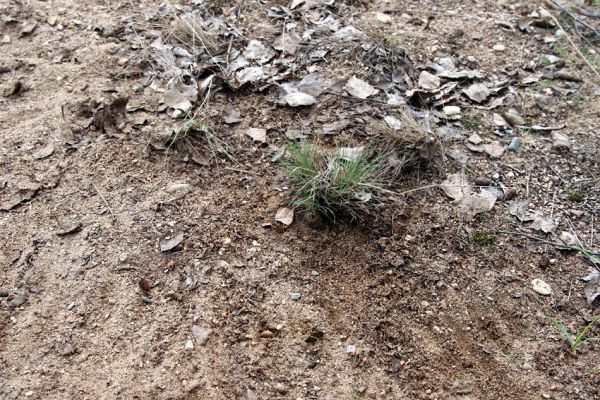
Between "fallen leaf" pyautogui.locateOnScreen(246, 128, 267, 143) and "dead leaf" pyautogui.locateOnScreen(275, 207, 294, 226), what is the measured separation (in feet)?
1.28

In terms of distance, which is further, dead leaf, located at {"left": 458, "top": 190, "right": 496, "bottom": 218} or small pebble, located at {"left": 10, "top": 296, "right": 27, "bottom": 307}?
dead leaf, located at {"left": 458, "top": 190, "right": 496, "bottom": 218}

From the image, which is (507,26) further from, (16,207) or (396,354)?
(16,207)

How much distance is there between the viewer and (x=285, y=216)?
92.5 inches

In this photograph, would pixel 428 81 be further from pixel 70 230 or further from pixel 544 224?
pixel 70 230

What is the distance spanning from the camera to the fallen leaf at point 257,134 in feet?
8.55

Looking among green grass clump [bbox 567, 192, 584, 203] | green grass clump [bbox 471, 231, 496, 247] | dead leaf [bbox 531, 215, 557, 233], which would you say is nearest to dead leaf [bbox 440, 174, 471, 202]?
green grass clump [bbox 471, 231, 496, 247]

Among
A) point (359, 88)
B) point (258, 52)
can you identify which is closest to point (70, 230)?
point (258, 52)

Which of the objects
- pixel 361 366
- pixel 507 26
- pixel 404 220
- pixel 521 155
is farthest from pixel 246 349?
pixel 507 26

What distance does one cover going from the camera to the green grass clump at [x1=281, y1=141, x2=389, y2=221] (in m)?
2.30

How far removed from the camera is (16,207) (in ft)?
7.97

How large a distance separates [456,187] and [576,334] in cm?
72

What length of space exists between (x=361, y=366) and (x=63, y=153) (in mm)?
1549

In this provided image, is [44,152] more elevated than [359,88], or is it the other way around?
[359,88]

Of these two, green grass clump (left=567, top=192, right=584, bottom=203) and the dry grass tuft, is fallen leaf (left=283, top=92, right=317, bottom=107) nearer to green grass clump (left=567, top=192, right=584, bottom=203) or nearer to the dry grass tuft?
the dry grass tuft
